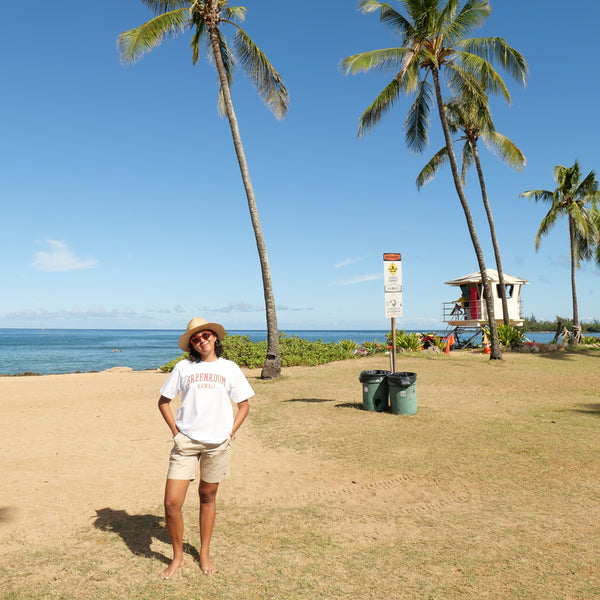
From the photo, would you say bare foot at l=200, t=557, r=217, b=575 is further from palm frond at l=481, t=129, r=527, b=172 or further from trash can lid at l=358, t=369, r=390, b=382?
palm frond at l=481, t=129, r=527, b=172

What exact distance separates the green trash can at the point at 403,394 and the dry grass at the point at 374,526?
0.73m

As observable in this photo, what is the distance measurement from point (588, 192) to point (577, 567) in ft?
101

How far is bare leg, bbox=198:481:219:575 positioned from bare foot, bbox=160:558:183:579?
0.59 feet

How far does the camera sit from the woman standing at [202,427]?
3.56 meters

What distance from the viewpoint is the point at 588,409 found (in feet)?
32.8

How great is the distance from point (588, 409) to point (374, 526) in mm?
7825

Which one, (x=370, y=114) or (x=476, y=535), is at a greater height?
(x=370, y=114)

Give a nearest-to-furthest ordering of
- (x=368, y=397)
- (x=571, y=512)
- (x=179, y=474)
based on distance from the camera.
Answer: (x=179, y=474)
(x=571, y=512)
(x=368, y=397)

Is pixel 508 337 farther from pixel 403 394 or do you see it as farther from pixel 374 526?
pixel 374 526

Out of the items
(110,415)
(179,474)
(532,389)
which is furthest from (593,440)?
(110,415)

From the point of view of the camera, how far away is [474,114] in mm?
18844

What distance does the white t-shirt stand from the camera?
358 centimetres

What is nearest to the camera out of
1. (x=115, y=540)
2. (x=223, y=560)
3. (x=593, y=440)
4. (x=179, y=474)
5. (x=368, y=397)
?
(x=179, y=474)

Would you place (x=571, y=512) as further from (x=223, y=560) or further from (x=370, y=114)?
(x=370, y=114)
